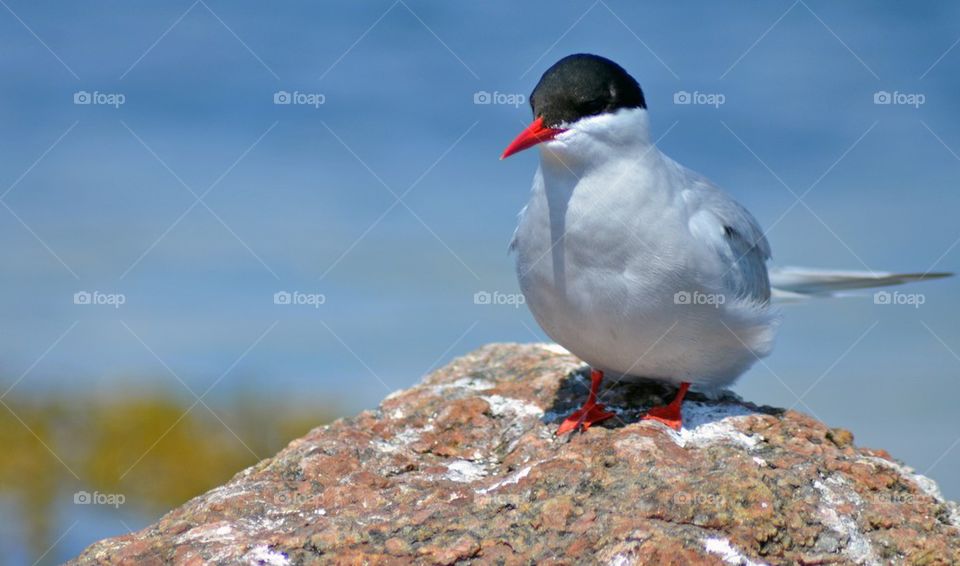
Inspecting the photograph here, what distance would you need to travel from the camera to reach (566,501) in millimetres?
4805

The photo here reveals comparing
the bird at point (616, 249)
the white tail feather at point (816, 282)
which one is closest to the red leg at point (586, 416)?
the bird at point (616, 249)

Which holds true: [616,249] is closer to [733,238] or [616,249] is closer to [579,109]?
[579,109]

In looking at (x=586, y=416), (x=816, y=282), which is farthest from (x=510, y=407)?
(x=816, y=282)

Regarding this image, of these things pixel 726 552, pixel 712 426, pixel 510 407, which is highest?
pixel 510 407

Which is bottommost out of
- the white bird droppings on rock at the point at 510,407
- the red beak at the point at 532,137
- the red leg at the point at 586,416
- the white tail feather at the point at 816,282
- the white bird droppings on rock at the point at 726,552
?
the white bird droppings on rock at the point at 726,552

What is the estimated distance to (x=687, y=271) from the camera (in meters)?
6.35

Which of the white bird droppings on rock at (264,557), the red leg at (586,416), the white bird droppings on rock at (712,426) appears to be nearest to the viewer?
the white bird droppings on rock at (264,557)

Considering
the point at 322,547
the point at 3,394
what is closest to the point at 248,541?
the point at 322,547

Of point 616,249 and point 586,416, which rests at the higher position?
point 616,249

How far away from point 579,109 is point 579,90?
0.13 metres

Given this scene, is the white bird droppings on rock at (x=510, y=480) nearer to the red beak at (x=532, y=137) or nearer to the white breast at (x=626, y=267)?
the white breast at (x=626, y=267)

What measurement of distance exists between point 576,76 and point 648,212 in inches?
42.5

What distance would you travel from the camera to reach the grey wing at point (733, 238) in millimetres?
6746

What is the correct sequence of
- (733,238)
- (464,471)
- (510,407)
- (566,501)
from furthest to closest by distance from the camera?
(733,238), (510,407), (464,471), (566,501)
